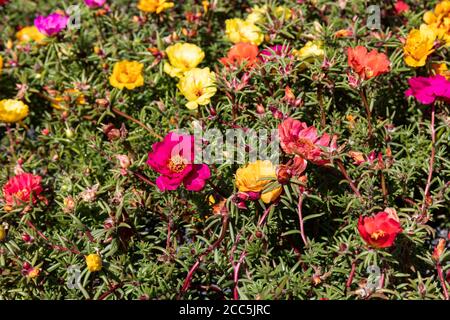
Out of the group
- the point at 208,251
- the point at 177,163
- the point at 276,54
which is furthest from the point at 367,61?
the point at 208,251

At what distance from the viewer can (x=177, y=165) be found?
208cm

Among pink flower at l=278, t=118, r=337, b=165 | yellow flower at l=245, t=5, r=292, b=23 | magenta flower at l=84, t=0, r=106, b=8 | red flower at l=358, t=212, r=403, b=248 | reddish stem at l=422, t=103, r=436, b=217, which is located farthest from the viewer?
magenta flower at l=84, t=0, r=106, b=8

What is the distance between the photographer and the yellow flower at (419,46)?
239 cm

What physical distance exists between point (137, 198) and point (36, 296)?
51cm

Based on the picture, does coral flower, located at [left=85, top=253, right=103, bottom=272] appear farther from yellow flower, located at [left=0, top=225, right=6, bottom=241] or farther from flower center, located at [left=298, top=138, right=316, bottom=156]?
flower center, located at [left=298, top=138, right=316, bottom=156]

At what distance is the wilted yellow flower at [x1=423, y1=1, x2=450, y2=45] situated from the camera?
249cm

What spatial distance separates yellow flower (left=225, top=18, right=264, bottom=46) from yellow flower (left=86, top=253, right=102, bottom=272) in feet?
4.05

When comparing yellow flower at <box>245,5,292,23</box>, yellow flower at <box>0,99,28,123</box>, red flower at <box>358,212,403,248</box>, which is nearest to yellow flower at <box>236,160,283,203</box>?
red flower at <box>358,212,403,248</box>

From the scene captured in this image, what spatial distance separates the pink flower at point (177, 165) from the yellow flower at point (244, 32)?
2.64 feet

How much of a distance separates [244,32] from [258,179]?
1011mm

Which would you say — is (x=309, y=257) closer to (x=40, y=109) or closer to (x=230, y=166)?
(x=230, y=166)

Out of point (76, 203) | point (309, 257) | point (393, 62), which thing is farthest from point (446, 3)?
point (76, 203)

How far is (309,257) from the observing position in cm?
213

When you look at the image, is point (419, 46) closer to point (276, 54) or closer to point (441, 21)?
point (441, 21)
